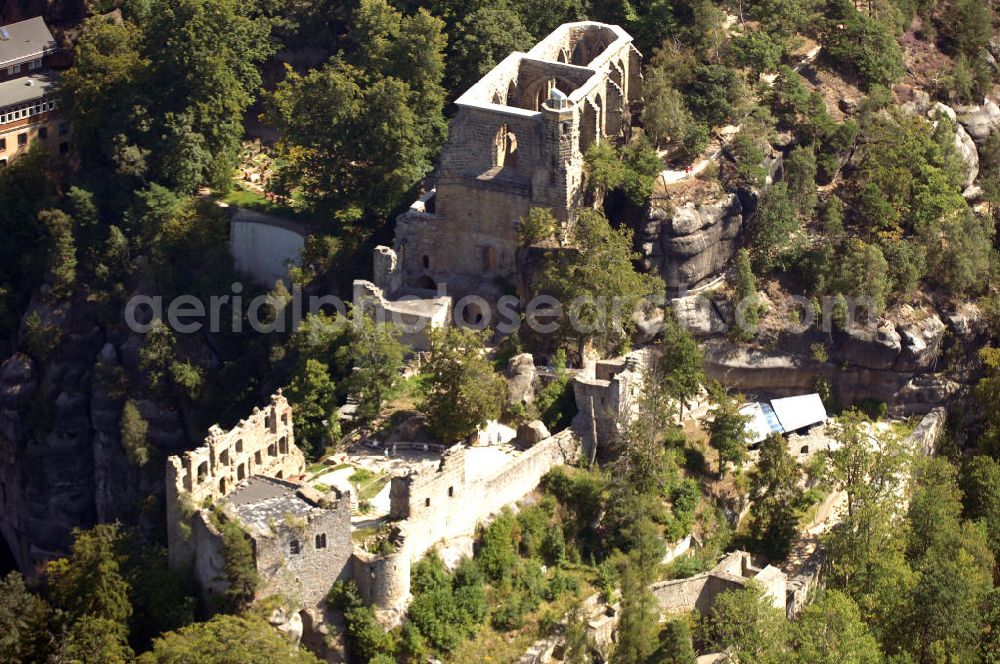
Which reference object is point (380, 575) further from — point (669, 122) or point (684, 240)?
point (669, 122)

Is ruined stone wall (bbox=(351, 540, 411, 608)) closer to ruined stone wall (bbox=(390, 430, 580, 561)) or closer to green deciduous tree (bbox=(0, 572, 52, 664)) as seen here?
ruined stone wall (bbox=(390, 430, 580, 561))

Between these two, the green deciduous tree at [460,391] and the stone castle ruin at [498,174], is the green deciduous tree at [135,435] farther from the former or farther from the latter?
the green deciduous tree at [460,391]

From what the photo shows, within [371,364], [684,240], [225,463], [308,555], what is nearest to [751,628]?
[308,555]

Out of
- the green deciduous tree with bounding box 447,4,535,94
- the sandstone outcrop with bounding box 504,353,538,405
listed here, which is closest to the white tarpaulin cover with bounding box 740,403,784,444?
the sandstone outcrop with bounding box 504,353,538,405

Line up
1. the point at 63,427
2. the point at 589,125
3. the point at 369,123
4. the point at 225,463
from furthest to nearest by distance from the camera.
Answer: the point at 63,427 → the point at 369,123 → the point at 589,125 → the point at 225,463

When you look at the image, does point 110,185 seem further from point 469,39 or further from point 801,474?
point 801,474

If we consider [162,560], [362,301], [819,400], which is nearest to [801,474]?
[819,400]
